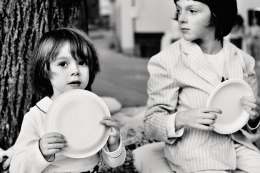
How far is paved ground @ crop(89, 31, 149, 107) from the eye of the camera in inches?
255

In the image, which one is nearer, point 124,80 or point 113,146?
point 113,146

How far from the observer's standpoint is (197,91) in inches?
88.1

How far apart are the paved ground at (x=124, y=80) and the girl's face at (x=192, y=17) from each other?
2.24 meters

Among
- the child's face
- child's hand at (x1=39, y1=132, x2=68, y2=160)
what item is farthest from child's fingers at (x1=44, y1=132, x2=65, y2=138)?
the child's face

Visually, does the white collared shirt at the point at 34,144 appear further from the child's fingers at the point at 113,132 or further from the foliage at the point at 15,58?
the foliage at the point at 15,58

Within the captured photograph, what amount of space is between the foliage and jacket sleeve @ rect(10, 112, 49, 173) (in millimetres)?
671

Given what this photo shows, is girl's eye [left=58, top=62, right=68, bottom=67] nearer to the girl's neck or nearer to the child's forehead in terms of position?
the child's forehead

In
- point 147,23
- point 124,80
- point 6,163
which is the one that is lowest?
point 124,80

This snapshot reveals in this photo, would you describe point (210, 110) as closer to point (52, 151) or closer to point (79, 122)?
point (79, 122)

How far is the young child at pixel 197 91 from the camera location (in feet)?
7.15

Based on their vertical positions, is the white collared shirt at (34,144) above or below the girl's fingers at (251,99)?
below

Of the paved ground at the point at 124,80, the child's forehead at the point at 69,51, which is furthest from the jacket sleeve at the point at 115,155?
the paved ground at the point at 124,80

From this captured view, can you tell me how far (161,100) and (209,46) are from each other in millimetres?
411

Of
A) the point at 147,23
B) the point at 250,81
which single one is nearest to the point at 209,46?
the point at 250,81
